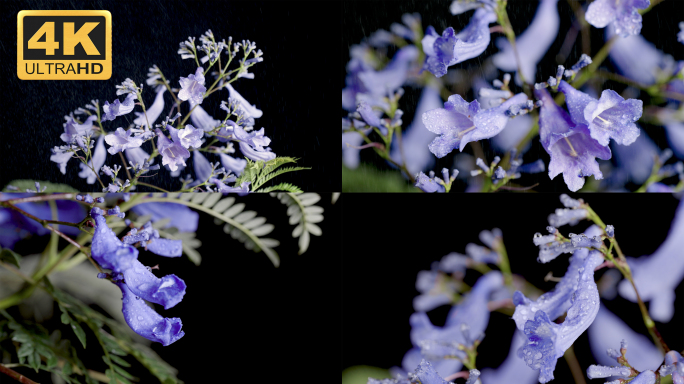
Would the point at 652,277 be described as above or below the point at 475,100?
below

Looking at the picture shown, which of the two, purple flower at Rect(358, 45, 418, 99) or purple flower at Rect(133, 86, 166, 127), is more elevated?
purple flower at Rect(358, 45, 418, 99)

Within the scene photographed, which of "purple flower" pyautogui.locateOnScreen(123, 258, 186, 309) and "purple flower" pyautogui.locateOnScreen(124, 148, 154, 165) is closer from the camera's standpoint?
"purple flower" pyautogui.locateOnScreen(123, 258, 186, 309)

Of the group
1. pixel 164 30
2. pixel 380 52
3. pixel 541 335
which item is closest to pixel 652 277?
pixel 541 335

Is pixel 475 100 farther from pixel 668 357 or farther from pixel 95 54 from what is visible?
pixel 95 54

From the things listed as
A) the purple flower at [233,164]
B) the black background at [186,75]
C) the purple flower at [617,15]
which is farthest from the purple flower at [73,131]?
the purple flower at [617,15]

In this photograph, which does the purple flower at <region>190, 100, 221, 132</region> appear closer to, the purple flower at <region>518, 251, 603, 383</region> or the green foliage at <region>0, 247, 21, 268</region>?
the green foliage at <region>0, 247, 21, 268</region>

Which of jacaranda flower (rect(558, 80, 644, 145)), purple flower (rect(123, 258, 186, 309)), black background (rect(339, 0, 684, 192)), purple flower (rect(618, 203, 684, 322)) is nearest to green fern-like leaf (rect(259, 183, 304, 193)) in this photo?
black background (rect(339, 0, 684, 192))

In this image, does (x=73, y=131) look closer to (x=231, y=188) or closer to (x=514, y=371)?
(x=231, y=188)
